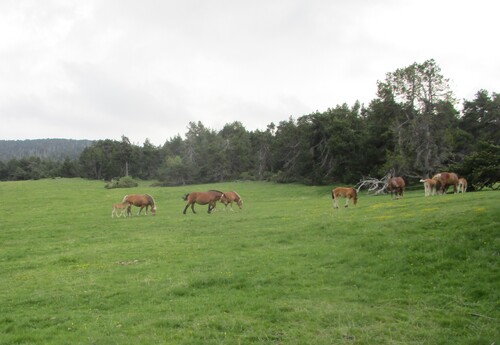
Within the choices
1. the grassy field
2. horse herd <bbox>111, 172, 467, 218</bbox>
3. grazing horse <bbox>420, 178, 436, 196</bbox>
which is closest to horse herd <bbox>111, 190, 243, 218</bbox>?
horse herd <bbox>111, 172, 467, 218</bbox>

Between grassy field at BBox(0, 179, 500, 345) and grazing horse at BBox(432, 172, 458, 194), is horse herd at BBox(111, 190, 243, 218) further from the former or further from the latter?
grazing horse at BBox(432, 172, 458, 194)

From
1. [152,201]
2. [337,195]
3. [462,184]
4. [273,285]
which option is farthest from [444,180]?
[273,285]

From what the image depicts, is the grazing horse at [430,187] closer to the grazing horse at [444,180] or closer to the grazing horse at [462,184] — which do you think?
the grazing horse at [444,180]

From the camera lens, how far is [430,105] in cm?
4156

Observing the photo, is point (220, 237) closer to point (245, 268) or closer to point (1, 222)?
point (245, 268)

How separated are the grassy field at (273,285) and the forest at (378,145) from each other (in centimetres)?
1973

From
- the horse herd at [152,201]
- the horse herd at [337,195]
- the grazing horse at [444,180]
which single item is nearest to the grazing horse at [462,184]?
the horse herd at [337,195]

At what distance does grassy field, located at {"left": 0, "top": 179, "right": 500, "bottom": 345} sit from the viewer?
720 centimetres

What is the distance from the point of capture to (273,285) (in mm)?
9938

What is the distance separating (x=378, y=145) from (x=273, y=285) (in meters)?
43.2

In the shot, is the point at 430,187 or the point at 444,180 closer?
the point at 444,180

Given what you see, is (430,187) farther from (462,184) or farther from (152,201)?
(152,201)

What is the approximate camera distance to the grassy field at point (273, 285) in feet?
23.6

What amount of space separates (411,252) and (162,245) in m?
9.12
